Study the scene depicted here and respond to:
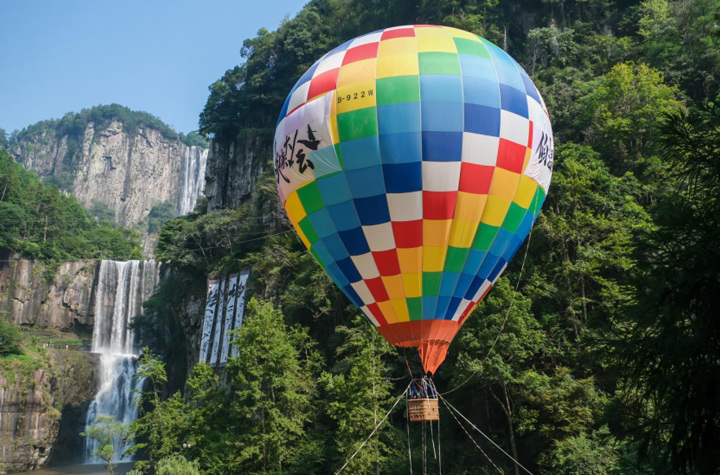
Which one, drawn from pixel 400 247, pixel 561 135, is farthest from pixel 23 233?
pixel 400 247

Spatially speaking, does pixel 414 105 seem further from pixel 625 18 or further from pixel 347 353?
pixel 625 18

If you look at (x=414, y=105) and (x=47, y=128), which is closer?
(x=414, y=105)

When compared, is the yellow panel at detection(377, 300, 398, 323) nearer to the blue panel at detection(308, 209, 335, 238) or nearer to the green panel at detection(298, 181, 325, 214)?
the blue panel at detection(308, 209, 335, 238)

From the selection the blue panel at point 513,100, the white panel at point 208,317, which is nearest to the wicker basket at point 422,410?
the blue panel at point 513,100

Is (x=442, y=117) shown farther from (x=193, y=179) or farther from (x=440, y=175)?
(x=193, y=179)

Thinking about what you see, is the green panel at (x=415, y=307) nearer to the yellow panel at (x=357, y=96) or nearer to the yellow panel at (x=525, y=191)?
the yellow panel at (x=525, y=191)
